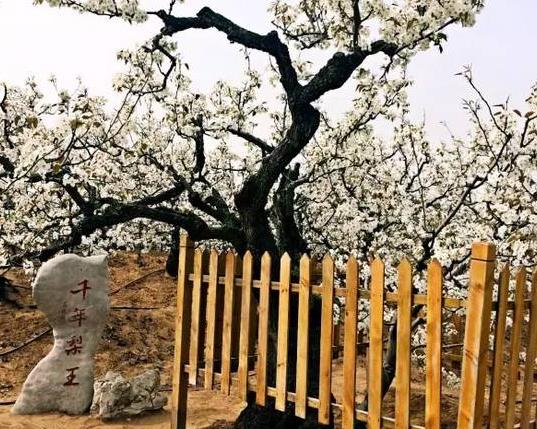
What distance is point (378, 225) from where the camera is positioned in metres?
9.27

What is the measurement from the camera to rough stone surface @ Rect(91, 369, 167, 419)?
781 cm

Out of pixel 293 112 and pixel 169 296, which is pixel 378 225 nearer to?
pixel 293 112

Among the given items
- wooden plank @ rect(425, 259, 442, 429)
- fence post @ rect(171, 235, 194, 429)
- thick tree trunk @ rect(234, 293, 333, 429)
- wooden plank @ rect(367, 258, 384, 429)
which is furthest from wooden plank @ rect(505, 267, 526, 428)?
Result: fence post @ rect(171, 235, 194, 429)

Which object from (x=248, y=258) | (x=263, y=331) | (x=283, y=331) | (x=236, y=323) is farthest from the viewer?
(x=236, y=323)

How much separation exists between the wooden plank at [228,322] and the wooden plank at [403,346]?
1.95 m

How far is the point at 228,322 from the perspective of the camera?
5.74 m

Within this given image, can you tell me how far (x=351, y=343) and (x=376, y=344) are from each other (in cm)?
25

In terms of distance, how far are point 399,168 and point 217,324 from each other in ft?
26.2

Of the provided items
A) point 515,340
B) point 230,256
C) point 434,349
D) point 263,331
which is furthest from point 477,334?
point 230,256

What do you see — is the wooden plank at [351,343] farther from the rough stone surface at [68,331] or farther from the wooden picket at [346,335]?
the rough stone surface at [68,331]

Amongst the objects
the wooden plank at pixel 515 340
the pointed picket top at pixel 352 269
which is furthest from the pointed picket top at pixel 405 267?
the wooden plank at pixel 515 340

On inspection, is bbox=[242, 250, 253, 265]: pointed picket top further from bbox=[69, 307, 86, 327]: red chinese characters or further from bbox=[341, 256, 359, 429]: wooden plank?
bbox=[69, 307, 86, 327]: red chinese characters

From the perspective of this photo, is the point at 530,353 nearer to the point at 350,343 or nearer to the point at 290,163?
Answer: the point at 350,343

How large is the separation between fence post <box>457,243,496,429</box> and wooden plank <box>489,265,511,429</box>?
0.96 feet
